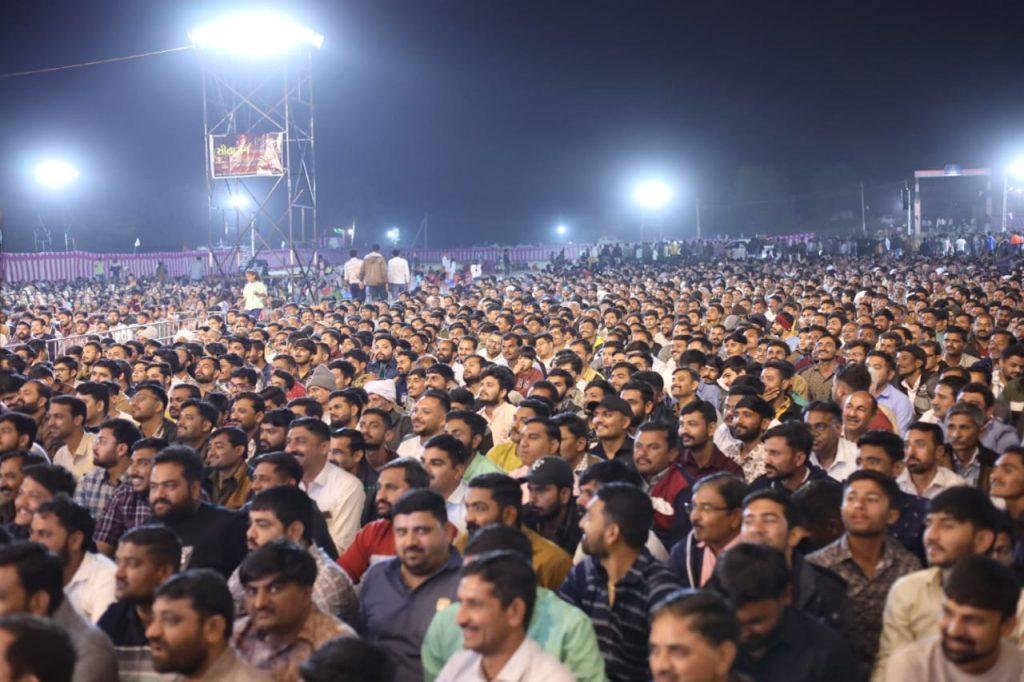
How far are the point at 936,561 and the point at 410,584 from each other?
212 centimetres

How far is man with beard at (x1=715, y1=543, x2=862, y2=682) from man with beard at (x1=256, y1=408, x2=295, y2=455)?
399cm

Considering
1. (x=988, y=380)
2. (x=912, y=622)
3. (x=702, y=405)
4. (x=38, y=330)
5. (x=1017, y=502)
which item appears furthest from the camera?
(x=38, y=330)

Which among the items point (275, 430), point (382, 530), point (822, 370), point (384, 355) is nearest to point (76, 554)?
point (382, 530)

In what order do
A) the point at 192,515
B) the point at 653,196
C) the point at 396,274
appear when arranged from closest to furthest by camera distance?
the point at 192,515
the point at 396,274
the point at 653,196

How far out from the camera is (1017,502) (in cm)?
513

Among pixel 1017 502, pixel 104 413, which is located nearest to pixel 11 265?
pixel 104 413

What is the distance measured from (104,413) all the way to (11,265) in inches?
974

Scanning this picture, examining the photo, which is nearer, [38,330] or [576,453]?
[576,453]

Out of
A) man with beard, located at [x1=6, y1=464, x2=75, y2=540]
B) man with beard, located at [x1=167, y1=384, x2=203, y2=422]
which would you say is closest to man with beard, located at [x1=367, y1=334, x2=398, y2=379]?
man with beard, located at [x1=167, y1=384, x2=203, y2=422]

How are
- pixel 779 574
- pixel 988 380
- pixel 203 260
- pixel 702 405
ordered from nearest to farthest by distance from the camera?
pixel 779 574 → pixel 702 405 → pixel 988 380 → pixel 203 260

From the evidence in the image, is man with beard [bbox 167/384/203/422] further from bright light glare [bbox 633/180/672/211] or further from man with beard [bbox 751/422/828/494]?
bright light glare [bbox 633/180/672/211]

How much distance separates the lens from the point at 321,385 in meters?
9.64

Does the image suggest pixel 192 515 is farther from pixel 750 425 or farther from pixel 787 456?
pixel 750 425

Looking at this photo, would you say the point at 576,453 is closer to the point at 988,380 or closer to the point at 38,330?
the point at 988,380
